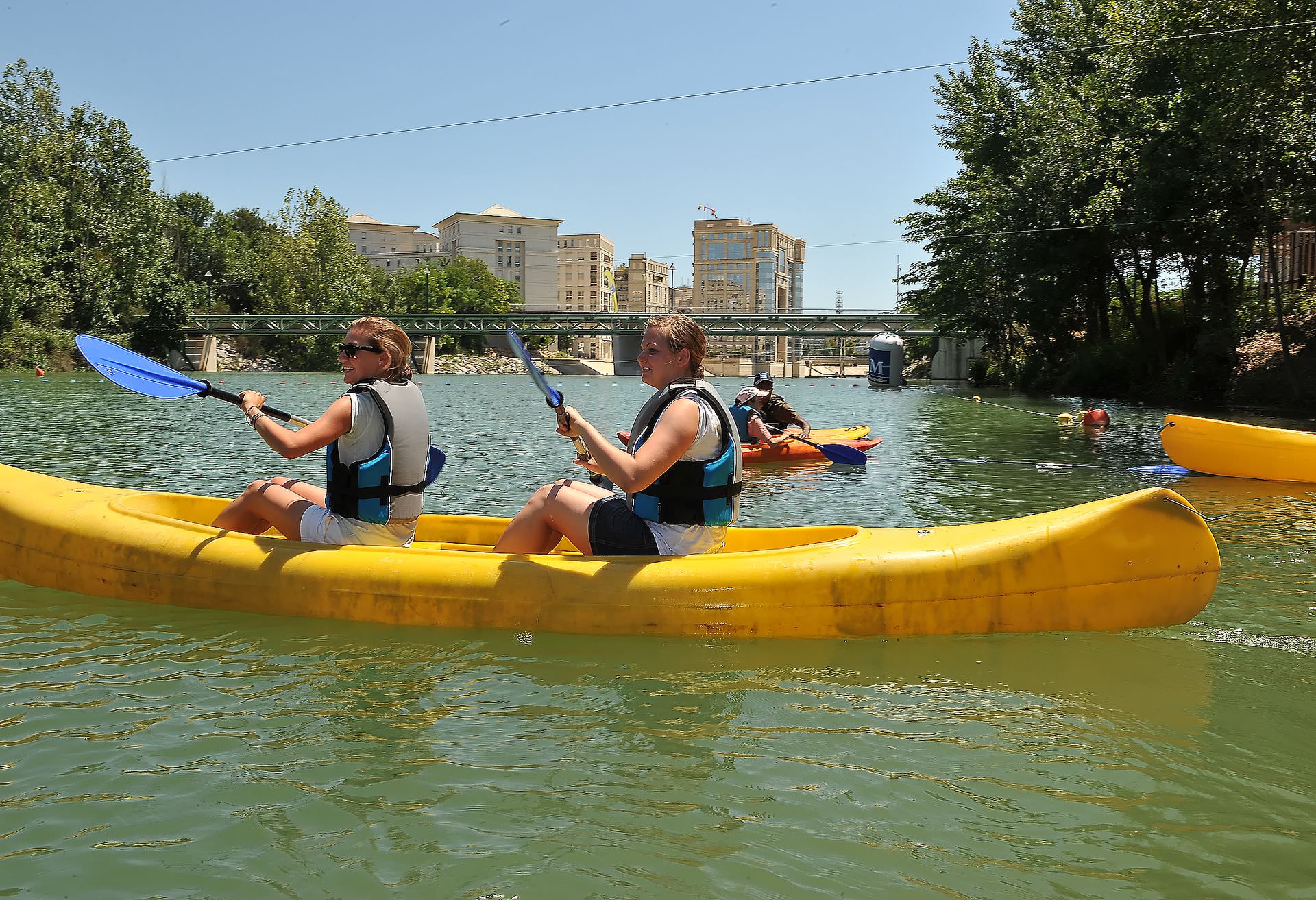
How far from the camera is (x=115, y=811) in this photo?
315 cm

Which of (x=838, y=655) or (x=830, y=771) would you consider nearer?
(x=830, y=771)

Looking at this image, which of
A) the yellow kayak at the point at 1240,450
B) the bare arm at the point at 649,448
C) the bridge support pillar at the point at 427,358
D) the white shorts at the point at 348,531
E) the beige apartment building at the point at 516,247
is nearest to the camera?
the bare arm at the point at 649,448

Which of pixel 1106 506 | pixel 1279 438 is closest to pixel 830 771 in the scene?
pixel 1106 506

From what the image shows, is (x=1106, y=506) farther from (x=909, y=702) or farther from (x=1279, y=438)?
(x=1279, y=438)

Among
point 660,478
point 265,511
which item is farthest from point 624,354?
point 660,478

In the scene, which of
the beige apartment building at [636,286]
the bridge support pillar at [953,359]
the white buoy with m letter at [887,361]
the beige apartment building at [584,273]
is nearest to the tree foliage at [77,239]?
the white buoy with m letter at [887,361]

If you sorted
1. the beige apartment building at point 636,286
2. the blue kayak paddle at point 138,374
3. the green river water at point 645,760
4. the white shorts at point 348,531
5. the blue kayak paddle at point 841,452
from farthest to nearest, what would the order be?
the beige apartment building at point 636,286
the blue kayak paddle at point 841,452
the blue kayak paddle at point 138,374
the white shorts at point 348,531
the green river water at point 645,760

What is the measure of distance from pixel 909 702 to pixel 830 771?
0.85m

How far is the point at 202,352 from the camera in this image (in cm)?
6412

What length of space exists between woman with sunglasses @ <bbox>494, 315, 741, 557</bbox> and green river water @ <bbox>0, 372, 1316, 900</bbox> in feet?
1.72

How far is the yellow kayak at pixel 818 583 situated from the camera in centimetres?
485

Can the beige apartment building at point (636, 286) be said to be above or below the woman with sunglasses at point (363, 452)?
above

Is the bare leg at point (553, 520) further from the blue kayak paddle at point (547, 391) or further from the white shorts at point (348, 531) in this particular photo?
the white shorts at point (348, 531)

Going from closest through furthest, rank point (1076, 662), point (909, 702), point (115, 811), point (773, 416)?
point (115, 811)
point (909, 702)
point (1076, 662)
point (773, 416)
